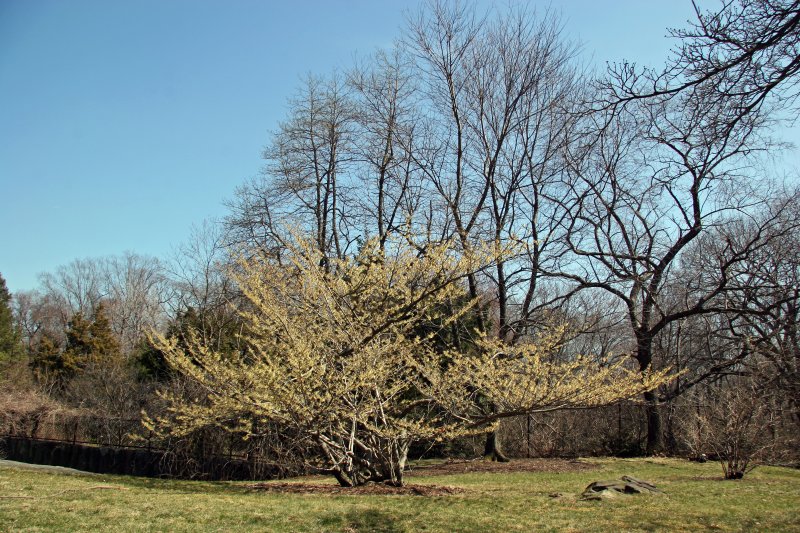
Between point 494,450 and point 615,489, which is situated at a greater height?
point 494,450

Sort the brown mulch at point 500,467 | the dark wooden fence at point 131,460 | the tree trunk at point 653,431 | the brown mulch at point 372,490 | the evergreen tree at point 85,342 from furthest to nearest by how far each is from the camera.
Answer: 1. the evergreen tree at point 85,342
2. the tree trunk at point 653,431
3. the dark wooden fence at point 131,460
4. the brown mulch at point 500,467
5. the brown mulch at point 372,490

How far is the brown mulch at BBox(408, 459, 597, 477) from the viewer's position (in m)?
13.9

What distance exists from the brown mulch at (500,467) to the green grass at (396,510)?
3957 millimetres

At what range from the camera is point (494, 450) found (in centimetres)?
1667

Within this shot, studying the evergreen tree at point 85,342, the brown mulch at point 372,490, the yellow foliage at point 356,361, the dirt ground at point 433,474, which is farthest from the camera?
the evergreen tree at point 85,342

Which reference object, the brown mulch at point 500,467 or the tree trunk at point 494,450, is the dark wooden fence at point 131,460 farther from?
the tree trunk at point 494,450

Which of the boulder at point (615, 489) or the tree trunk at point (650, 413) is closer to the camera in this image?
the boulder at point (615, 489)

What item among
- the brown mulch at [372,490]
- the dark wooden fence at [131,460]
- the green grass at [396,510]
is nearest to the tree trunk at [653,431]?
the green grass at [396,510]

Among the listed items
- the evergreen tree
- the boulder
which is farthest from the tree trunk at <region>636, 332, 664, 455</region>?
the evergreen tree

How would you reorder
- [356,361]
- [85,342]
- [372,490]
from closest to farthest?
[356,361]
[372,490]
[85,342]

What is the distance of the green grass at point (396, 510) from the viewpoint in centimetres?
614

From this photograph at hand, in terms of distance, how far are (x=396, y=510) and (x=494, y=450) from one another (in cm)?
1014

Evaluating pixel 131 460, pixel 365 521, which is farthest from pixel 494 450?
pixel 365 521

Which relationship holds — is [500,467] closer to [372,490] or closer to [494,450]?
[494,450]
